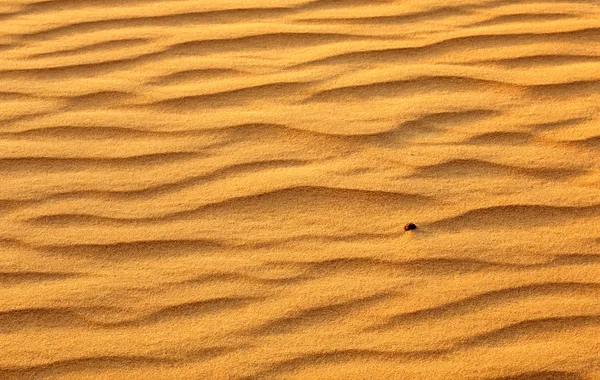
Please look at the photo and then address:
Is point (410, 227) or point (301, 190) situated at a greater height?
point (301, 190)

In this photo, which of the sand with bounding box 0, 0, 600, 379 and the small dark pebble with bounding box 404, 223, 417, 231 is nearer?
the sand with bounding box 0, 0, 600, 379

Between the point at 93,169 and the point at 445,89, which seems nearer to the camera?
the point at 93,169

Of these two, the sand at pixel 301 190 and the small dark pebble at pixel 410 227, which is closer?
the sand at pixel 301 190

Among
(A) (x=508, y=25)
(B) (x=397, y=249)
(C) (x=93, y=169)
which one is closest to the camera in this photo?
(B) (x=397, y=249)

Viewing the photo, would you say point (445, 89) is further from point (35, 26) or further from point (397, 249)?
point (35, 26)

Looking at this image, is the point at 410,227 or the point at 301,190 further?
the point at 301,190

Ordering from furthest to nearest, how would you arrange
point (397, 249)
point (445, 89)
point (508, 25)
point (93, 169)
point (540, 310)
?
point (508, 25), point (445, 89), point (93, 169), point (397, 249), point (540, 310)

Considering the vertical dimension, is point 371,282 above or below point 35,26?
below

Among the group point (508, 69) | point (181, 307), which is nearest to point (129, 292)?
point (181, 307)
